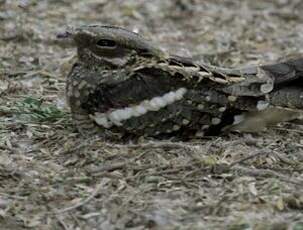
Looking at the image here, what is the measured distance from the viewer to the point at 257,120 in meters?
3.80

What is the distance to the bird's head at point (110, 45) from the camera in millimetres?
3621

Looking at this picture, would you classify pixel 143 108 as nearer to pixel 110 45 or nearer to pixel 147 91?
pixel 147 91

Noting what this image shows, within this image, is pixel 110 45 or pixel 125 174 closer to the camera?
pixel 125 174

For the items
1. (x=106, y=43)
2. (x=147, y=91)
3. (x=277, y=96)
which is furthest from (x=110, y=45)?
(x=277, y=96)

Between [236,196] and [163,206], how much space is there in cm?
31

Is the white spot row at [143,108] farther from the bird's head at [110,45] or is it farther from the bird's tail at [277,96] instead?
the bird's tail at [277,96]

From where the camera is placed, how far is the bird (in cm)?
359

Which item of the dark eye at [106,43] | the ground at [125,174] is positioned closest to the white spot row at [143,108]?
the ground at [125,174]

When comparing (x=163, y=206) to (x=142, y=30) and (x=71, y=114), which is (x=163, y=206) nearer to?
(x=71, y=114)

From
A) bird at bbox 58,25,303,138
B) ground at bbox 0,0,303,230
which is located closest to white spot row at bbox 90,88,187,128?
bird at bbox 58,25,303,138

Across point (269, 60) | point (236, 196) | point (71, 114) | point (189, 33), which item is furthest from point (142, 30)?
point (236, 196)

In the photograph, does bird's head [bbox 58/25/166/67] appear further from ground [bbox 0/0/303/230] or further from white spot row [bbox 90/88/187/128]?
ground [bbox 0/0/303/230]

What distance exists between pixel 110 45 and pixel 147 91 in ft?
0.92

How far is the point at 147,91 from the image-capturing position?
358 cm
